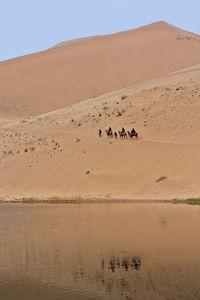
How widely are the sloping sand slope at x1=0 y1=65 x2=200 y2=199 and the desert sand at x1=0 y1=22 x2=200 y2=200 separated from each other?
59 millimetres

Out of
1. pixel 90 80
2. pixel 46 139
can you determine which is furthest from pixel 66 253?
pixel 90 80

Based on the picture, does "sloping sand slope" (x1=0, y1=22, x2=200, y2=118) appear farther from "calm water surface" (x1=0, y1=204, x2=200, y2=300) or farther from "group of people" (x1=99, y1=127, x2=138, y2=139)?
"calm water surface" (x1=0, y1=204, x2=200, y2=300)

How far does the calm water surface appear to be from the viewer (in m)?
13.5

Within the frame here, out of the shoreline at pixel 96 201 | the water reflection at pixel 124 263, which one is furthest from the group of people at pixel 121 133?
the water reflection at pixel 124 263

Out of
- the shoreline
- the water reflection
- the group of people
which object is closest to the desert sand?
the group of people

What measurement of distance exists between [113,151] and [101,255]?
24872 mm

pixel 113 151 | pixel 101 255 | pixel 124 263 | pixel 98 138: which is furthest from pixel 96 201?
pixel 124 263

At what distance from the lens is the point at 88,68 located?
88500 mm

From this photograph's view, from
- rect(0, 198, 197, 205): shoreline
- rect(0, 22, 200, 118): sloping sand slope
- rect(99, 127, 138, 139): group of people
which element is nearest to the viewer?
rect(0, 198, 197, 205): shoreline

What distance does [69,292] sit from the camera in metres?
13.5

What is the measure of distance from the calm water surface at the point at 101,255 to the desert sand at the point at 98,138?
8.71m

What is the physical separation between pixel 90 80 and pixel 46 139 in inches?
1454

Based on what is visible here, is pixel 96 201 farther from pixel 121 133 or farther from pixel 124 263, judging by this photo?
pixel 124 263

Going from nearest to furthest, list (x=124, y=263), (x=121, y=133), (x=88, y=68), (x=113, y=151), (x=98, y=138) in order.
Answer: (x=124, y=263) → (x=113, y=151) → (x=121, y=133) → (x=98, y=138) → (x=88, y=68)
